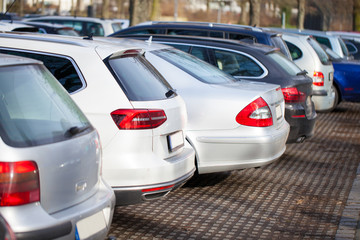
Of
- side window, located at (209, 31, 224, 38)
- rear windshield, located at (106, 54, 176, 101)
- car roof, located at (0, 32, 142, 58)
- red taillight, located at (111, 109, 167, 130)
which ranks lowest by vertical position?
side window, located at (209, 31, 224, 38)

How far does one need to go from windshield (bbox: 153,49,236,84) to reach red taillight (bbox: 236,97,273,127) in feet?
1.77

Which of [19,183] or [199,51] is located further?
[199,51]

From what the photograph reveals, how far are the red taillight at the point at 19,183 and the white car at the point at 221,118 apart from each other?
3.45 metres

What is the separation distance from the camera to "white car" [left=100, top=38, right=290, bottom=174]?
286 inches

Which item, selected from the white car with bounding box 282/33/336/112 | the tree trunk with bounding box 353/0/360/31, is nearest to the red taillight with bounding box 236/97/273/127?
the white car with bounding box 282/33/336/112

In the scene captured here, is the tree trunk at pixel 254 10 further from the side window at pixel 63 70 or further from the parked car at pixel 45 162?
the parked car at pixel 45 162

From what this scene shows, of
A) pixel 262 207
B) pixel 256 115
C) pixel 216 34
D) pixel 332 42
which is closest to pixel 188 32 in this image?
pixel 216 34

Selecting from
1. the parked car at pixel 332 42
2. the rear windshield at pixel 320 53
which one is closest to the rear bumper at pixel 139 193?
the rear windshield at pixel 320 53

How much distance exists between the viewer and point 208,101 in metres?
7.31

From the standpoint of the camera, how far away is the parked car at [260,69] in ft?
30.4

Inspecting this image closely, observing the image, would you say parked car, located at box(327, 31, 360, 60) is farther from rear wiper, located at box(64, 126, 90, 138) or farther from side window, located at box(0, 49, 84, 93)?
rear wiper, located at box(64, 126, 90, 138)

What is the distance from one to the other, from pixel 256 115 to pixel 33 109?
3.69m

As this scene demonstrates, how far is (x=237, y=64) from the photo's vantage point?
9.45 m

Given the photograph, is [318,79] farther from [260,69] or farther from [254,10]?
[254,10]
